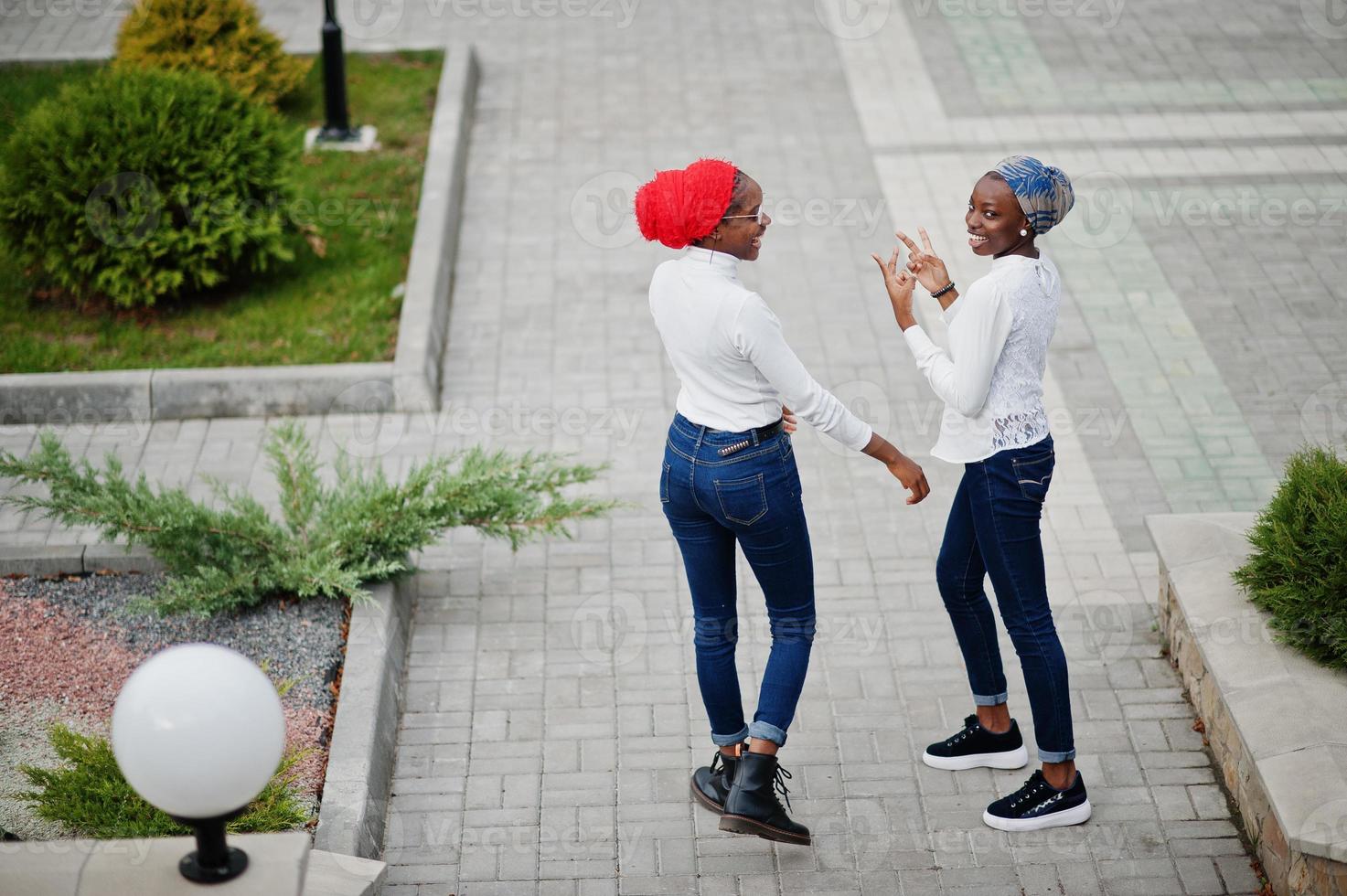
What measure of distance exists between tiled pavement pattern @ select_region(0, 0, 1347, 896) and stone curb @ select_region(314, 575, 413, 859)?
0.33 feet

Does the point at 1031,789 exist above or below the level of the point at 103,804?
below

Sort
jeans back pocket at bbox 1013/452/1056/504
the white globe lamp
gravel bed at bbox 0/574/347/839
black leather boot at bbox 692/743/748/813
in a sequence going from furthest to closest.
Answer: gravel bed at bbox 0/574/347/839 < black leather boot at bbox 692/743/748/813 < jeans back pocket at bbox 1013/452/1056/504 < the white globe lamp

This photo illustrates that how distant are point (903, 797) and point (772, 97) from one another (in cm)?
717

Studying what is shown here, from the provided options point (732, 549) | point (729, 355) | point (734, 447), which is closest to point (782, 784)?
point (732, 549)

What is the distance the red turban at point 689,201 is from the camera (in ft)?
12.3

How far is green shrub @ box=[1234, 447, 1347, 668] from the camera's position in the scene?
176 inches

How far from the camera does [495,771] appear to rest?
15.8 ft

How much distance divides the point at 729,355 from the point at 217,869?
1.89 metres

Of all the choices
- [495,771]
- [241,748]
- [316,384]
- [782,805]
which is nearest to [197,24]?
[316,384]

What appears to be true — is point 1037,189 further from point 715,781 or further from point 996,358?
point 715,781

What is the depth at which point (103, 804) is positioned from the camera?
13.6 feet

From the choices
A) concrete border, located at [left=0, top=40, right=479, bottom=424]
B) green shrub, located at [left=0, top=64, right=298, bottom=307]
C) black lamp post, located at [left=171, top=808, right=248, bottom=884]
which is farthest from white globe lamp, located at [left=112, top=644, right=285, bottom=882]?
green shrub, located at [left=0, top=64, right=298, bottom=307]

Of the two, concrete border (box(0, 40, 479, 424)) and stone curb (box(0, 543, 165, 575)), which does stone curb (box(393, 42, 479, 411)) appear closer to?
concrete border (box(0, 40, 479, 424))

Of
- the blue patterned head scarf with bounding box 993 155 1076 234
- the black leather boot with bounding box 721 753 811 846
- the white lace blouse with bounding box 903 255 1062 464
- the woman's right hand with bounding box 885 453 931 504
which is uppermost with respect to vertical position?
the blue patterned head scarf with bounding box 993 155 1076 234
